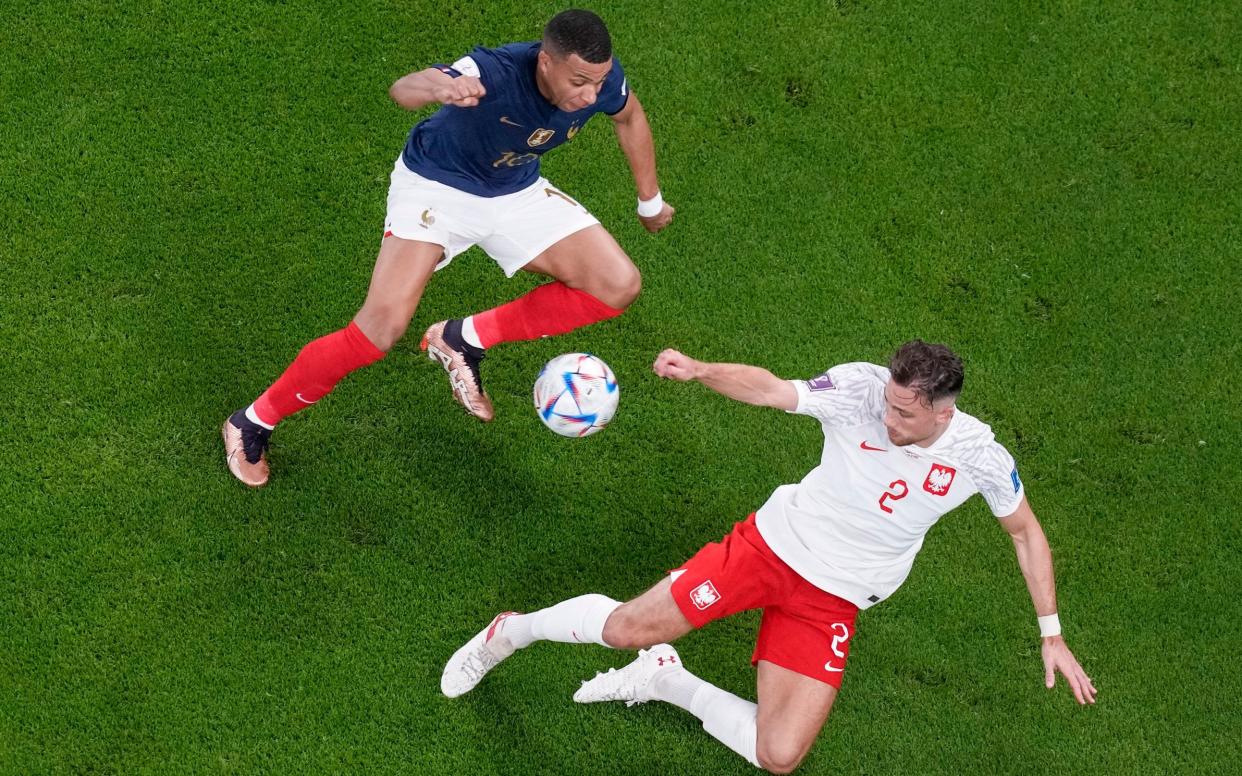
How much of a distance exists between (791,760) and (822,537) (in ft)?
3.05

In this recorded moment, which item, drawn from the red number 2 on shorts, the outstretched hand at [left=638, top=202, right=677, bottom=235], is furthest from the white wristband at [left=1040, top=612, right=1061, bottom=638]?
the outstretched hand at [left=638, top=202, right=677, bottom=235]

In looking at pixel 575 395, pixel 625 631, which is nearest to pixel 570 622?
pixel 625 631

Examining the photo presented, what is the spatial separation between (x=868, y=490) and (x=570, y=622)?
135cm

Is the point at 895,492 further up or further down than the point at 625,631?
further up

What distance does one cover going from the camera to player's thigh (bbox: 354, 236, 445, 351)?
5027 millimetres

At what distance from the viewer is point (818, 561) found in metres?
4.77

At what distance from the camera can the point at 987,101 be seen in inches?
267

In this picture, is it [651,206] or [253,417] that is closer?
[253,417]

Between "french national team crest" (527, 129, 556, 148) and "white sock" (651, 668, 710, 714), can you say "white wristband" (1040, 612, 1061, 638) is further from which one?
"french national team crest" (527, 129, 556, 148)

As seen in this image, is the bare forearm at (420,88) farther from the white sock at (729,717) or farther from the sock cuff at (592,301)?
the white sock at (729,717)

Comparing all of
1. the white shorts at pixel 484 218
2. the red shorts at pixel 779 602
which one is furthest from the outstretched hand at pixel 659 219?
the red shorts at pixel 779 602

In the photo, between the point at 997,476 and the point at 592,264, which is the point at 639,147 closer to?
the point at 592,264

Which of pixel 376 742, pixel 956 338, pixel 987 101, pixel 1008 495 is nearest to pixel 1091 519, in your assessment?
pixel 956 338

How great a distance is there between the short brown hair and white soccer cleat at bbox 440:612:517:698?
209 cm
